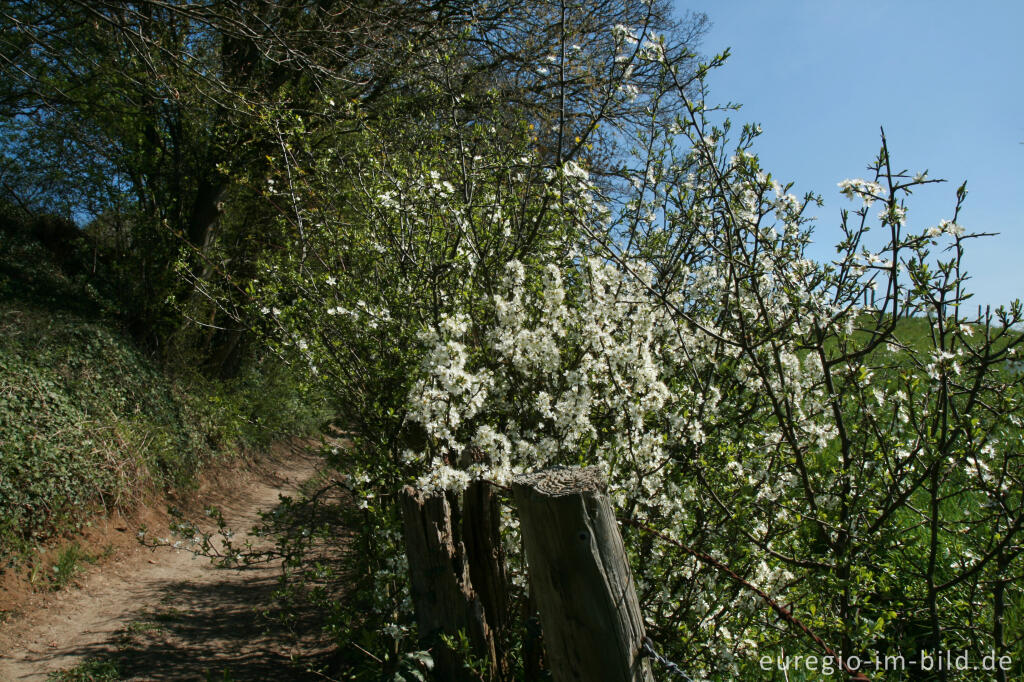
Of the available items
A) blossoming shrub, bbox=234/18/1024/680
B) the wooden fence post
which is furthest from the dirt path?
the wooden fence post

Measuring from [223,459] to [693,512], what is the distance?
27.5 feet

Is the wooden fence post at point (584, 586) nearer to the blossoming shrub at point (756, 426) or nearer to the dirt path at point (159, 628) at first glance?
the blossoming shrub at point (756, 426)

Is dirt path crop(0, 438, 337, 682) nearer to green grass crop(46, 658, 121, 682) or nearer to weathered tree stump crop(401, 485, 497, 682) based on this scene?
green grass crop(46, 658, 121, 682)

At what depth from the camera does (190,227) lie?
9469mm

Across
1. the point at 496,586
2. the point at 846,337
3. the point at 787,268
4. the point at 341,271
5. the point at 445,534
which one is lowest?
the point at 496,586

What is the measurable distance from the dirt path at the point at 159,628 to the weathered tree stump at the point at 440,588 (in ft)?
5.49

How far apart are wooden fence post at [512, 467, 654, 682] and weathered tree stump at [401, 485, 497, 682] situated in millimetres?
895

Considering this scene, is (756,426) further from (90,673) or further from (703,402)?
(90,673)

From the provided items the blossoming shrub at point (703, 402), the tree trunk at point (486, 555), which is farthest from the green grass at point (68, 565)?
the tree trunk at point (486, 555)

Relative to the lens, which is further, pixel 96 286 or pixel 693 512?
pixel 96 286

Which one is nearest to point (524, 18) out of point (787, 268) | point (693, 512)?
point (787, 268)

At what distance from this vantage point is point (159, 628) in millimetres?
5223

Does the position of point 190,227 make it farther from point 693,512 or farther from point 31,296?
point 693,512

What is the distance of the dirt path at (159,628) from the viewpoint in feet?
15.1
